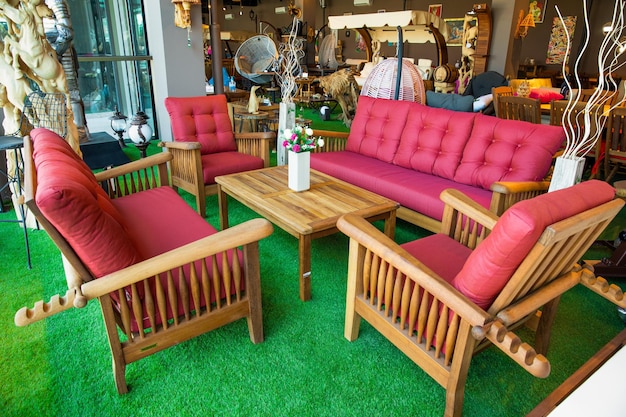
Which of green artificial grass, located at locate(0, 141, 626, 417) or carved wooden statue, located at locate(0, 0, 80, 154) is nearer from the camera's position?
green artificial grass, located at locate(0, 141, 626, 417)

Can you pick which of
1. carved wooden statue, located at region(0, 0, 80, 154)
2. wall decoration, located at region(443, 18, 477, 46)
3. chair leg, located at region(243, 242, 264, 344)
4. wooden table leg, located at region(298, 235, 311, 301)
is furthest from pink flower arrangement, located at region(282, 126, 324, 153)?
wall decoration, located at region(443, 18, 477, 46)

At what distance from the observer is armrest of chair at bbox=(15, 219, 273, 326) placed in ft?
4.28

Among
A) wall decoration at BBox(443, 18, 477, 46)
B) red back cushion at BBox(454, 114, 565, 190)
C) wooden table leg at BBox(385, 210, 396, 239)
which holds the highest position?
wall decoration at BBox(443, 18, 477, 46)

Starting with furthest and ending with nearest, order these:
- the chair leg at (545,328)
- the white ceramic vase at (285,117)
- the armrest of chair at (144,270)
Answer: the white ceramic vase at (285,117), the chair leg at (545,328), the armrest of chair at (144,270)

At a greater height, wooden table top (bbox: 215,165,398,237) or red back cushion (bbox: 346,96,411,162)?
red back cushion (bbox: 346,96,411,162)

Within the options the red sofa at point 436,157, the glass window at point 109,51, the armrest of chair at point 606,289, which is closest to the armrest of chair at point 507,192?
the red sofa at point 436,157

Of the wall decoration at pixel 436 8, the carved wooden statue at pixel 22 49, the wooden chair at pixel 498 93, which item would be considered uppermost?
the wall decoration at pixel 436 8

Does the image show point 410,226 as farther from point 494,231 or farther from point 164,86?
point 164,86

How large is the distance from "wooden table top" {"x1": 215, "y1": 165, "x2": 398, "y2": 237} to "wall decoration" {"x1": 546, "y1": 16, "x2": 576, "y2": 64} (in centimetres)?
1025

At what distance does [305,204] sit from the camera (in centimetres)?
249

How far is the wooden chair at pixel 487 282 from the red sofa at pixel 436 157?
93 cm

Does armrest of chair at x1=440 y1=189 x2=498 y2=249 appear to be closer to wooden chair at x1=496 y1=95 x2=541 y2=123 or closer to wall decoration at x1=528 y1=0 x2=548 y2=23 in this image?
wooden chair at x1=496 y1=95 x2=541 y2=123

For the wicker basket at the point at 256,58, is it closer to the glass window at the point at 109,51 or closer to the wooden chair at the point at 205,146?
the glass window at the point at 109,51

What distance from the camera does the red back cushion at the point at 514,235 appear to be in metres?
1.16
